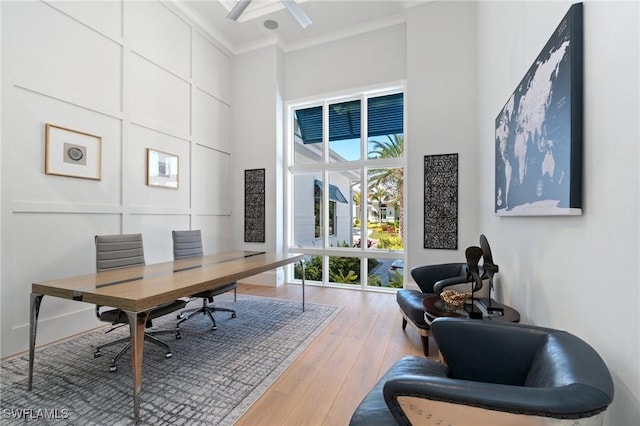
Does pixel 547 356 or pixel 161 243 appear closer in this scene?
pixel 547 356

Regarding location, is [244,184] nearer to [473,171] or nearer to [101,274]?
[101,274]

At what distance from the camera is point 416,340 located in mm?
2783

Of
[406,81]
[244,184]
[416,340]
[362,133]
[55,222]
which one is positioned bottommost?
[416,340]

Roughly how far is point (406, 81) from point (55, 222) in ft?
15.3

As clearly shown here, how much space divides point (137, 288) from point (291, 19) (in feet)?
14.6

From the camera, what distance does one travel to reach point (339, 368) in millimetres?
2281

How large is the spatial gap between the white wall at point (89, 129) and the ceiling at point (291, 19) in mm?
318

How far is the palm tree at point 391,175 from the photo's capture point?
4520 mm

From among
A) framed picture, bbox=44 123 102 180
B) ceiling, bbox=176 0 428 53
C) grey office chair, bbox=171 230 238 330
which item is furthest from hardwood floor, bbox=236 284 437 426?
ceiling, bbox=176 0 428 53

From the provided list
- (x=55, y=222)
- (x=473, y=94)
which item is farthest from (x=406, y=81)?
(x=55, y=222)

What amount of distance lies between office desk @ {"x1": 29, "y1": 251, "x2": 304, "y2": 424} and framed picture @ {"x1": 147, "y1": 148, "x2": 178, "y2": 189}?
1620 mm

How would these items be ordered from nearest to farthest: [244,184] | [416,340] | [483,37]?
1. [416,340]
2. [483,37]
3. [244,184]

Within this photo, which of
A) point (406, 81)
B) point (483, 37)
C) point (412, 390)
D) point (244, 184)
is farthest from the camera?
point (244, 184)

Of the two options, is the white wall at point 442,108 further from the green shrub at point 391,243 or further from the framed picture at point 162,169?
the framed picture at point 162,169
